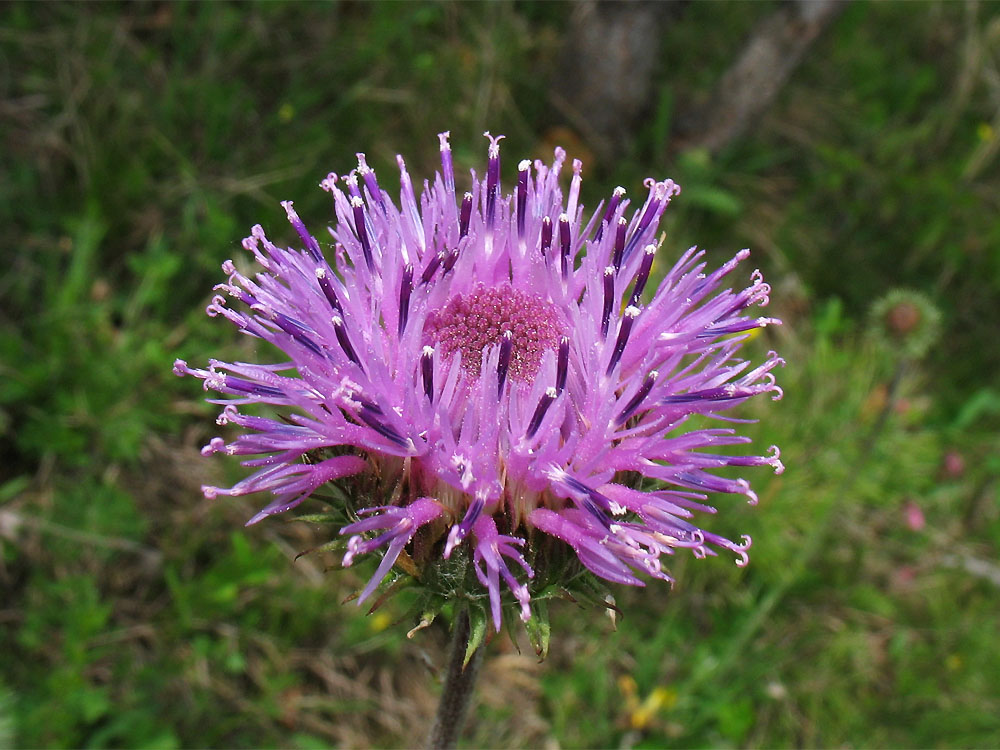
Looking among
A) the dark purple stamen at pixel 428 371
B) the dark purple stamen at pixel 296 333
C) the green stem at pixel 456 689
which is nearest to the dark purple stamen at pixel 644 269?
the dark purple stamen at pixel 428 371

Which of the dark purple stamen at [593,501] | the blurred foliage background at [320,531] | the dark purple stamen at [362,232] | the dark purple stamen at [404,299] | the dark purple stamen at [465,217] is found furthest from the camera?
the blurred foliage background at [320,531]

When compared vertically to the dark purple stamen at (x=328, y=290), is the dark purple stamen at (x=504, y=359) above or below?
below

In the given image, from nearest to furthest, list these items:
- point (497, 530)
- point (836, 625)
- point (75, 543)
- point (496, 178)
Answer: point (497, 530)
point (496, 178)
point (75, 543)
point (836, 625)

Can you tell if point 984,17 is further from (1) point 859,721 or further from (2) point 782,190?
(1) point 859,721

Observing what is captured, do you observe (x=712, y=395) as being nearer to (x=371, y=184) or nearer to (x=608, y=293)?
(x=608, y=293)

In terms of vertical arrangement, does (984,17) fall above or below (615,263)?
above

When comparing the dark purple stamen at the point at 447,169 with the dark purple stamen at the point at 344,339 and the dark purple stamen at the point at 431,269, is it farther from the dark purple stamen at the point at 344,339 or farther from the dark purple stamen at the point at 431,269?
the dark purple stamen at the point at 344,339

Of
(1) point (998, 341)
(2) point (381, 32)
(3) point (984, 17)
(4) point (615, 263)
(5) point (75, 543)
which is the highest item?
(3) point (984, 17)

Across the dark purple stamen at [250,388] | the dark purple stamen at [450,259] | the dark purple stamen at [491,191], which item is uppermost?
the dark purple stamen at [491,191]

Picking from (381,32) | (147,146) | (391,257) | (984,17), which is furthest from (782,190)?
(391,257)

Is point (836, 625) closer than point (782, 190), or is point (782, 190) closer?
point (836, 625)
